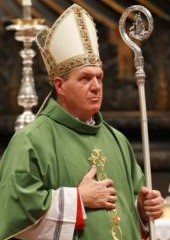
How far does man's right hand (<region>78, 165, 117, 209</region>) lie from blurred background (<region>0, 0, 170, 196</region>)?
16.7 ft

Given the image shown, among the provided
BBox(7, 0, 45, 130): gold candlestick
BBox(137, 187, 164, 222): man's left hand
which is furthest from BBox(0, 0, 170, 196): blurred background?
BBox(137, 187, 164, 222): man's left hand

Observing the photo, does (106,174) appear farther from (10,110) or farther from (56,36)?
(10,110)

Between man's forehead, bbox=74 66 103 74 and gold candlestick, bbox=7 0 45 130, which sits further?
gold candlestick, bbox=7 0 45 130

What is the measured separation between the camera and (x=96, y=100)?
11.7 feet

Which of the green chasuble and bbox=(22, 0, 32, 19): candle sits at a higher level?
bbox=(22, 0, 32, 19): candle

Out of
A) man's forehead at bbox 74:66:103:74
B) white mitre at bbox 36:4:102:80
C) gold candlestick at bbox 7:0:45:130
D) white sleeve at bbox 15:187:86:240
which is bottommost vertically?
white sleeve at bbox 15:187:86:240

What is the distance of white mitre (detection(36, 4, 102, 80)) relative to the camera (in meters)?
3.65

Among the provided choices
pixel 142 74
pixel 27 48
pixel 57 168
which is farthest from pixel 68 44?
pixel 27 48

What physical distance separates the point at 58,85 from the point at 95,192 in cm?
44

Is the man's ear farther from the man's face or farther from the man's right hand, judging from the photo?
the man's right hand

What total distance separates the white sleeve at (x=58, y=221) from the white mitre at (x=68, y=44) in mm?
485

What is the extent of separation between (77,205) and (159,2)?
Answer: 5632mm

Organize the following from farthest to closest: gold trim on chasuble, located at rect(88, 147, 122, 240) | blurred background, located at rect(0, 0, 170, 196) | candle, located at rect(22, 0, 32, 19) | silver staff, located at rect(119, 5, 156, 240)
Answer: blurred background, located at rect(0, 0, 170, 196), candle, located at rect(22, 0, 32, 19), silver staff, located at rect(119, 5, 156, 240), gold trim on chasuble, located at rect(88, 147, 122, 240)

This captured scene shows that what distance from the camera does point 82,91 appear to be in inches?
140
